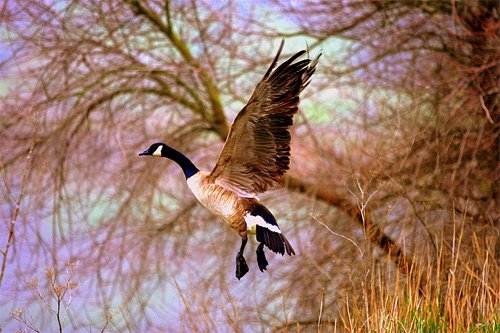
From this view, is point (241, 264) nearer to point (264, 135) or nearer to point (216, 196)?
point (216, 196)

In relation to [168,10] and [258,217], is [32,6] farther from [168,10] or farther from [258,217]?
[258,217]

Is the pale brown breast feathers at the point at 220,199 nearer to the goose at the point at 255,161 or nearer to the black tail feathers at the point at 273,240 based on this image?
the goose at the point at 255,161

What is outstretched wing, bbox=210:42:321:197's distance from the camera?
8.37 feet

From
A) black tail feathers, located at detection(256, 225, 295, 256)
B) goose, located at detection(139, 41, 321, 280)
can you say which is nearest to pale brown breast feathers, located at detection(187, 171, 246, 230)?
goose, located at detection(139, 41, 321, 280)

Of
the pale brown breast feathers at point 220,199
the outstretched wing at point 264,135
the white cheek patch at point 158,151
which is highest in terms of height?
the white cheek patch at point 158,151

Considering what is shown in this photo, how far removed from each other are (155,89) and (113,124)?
76 centimetres

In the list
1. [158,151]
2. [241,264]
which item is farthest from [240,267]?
[158,151]

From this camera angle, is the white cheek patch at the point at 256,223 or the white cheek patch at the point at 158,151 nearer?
the white cheek patch at the point at 256,223

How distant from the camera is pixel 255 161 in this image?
272 centimetres

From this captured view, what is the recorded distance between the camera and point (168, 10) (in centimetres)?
584

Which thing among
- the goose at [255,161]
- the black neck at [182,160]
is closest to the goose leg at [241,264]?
the goose at [255,161]

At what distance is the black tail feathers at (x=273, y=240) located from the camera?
2.48m

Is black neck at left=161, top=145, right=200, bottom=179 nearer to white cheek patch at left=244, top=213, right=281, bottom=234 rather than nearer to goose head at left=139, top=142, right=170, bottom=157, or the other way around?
goose head at left=139, top=142, right=170, bottom=157

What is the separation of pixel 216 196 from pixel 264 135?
27cm
